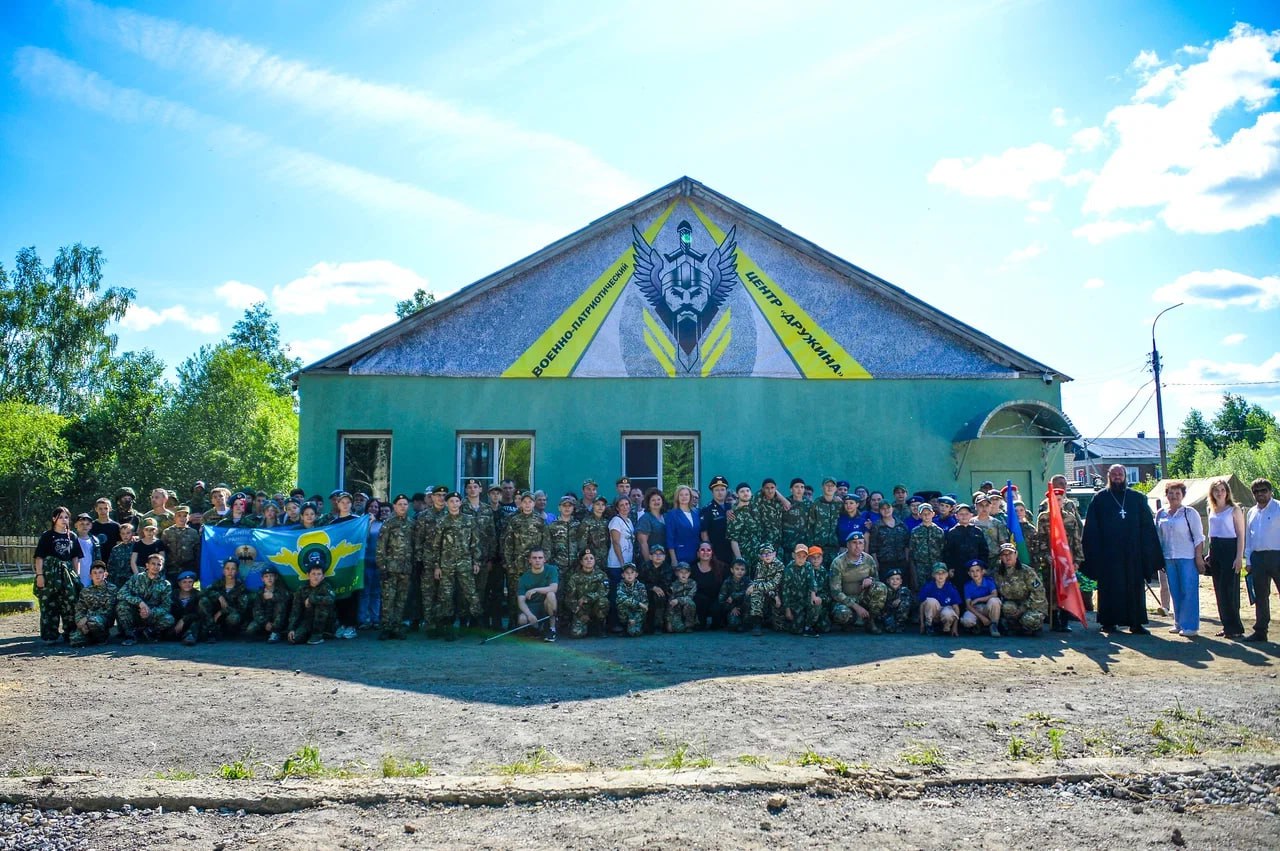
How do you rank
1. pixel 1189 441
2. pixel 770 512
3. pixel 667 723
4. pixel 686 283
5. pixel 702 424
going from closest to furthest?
pixel 667 723 < pixel 770 512 < pixel 702 424 < pixel 686 283 < pixel 1189 441

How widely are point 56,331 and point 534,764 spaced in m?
40.8

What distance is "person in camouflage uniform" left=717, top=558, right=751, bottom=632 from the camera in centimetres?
1006

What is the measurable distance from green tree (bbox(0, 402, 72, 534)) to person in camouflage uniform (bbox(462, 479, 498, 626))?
1132 inches

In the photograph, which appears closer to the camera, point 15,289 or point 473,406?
point 473,406

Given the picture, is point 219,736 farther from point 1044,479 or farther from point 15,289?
point 15,289

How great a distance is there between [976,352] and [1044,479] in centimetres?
240

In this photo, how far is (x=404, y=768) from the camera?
4.66 meters

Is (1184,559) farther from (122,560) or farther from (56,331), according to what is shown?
(56,331)

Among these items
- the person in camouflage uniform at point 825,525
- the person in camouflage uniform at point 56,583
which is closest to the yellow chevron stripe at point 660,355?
the person in camouflage uniform at point 825,525

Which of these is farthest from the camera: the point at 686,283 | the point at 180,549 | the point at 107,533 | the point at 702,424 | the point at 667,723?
the point at 686,283

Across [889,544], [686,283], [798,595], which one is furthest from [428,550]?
[686,283]

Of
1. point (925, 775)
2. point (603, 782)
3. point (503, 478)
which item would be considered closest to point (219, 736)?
point (603, 782)

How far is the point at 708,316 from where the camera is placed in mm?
14148

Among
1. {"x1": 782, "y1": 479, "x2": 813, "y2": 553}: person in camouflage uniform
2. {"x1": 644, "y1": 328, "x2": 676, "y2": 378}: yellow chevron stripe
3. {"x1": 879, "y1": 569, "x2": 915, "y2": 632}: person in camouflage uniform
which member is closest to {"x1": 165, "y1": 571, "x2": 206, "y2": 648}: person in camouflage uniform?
{"x1": 782, "y1": 479, "x2": 813, "y2": 553}: person in camouflage uniform
